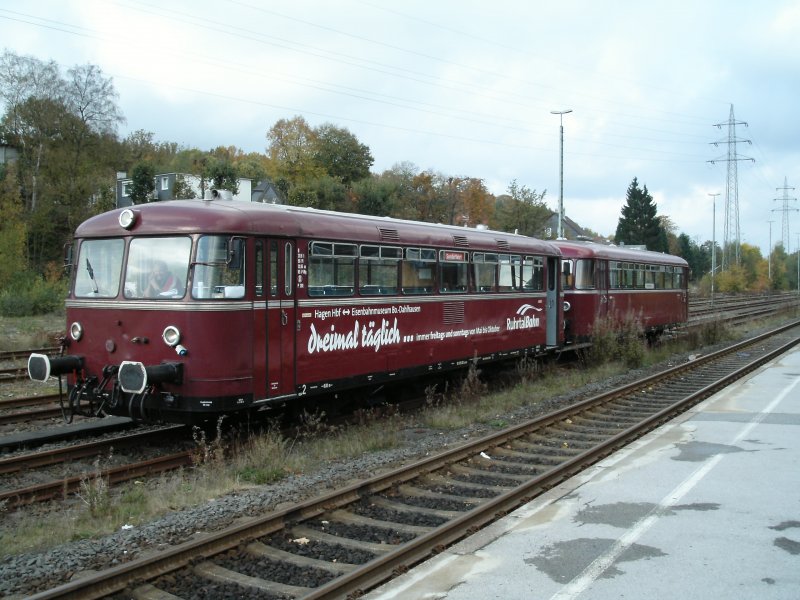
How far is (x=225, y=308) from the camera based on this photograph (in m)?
8.58

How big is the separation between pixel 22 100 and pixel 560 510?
49.0 metres

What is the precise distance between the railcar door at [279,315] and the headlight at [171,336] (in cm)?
108

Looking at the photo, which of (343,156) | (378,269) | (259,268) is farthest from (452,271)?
(343,156)

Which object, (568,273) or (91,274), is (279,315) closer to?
(91,274)

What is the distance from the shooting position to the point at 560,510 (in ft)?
21.8

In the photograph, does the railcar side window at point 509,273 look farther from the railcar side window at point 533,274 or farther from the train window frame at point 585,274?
the train window frame at point 585,274

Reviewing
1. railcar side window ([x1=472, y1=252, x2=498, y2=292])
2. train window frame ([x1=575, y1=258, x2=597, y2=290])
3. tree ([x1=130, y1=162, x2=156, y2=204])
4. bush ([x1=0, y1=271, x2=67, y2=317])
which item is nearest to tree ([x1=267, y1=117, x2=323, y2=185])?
tree ([x1=130, y1=162, x2=156, y2=204])

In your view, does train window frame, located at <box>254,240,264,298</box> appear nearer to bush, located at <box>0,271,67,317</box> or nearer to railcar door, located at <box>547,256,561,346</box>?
railcar door, located at <box>547,256,561,346</box>

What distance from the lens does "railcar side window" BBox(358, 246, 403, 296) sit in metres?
10.8

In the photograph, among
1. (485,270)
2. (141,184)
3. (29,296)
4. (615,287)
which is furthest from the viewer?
(141,184)

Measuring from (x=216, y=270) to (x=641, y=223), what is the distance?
79.0 metres

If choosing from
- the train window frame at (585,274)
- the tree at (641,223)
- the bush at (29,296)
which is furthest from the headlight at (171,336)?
the tree at (641,223)

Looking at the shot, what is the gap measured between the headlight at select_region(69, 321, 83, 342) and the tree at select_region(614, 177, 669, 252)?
253 feet

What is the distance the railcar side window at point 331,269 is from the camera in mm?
9785
